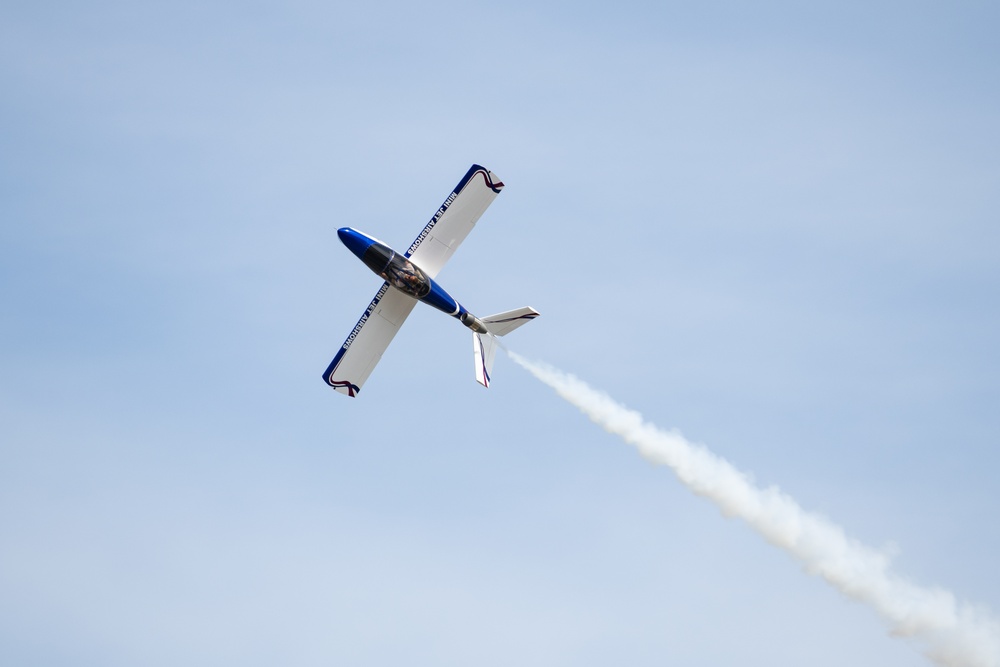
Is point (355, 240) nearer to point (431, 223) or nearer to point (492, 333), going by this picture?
point (431, 223)

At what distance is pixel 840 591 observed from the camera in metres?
109

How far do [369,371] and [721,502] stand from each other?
17.9 metres

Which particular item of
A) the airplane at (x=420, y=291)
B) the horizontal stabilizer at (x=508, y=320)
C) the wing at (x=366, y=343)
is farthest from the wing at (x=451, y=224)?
the horizontal stabilizer at (x=508, y=320)

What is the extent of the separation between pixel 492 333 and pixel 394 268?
5.67m

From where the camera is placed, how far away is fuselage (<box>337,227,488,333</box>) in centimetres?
10638

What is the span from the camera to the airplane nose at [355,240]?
10644cm

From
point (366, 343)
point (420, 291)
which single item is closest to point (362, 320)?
point (366, 343)

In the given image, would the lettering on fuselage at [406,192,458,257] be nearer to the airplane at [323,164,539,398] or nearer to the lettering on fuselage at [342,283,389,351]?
the airplane at [323,164,539,398]

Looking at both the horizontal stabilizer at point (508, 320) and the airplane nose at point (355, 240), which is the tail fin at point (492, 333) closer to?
the horizontal stabilizer at point (508, 320)

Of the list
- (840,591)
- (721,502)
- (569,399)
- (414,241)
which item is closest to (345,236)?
(414,241)

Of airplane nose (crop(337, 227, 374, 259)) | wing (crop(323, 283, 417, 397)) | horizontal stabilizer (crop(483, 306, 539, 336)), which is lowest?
wing (crop(323, 283, 417, 397))

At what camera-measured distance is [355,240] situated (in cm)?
10650

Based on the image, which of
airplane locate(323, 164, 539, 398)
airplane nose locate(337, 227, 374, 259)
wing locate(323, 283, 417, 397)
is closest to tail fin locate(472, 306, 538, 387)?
airplane locate(323, 164, 539, 398)

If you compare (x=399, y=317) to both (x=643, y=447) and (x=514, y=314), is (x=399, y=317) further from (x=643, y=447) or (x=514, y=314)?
(x=643, y=447)
